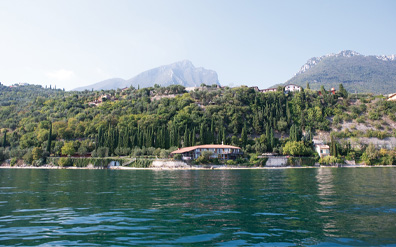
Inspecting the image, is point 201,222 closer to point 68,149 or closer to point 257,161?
point 257,161

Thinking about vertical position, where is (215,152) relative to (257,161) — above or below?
above

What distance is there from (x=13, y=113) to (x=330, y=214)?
467ft

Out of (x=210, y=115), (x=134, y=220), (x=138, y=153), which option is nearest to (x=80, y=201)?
(x=134, y=220)

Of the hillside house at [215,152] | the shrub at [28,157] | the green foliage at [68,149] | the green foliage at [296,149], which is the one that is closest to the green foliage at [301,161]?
the green foliage at [296,149]

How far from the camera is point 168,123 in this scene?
9331 cm

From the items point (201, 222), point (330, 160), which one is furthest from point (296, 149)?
point (201, 222)

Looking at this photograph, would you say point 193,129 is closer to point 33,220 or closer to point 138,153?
point 138,153

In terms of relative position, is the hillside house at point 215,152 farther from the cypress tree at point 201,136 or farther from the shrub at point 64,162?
the shrub at point 64,162

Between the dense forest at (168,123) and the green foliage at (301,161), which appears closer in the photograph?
the green foliage at (301,161)

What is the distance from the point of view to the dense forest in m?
79.6

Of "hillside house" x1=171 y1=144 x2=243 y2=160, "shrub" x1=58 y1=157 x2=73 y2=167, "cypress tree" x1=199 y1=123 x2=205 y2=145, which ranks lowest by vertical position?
"shrub" x1=58 y1=157 x2=73 y2=167

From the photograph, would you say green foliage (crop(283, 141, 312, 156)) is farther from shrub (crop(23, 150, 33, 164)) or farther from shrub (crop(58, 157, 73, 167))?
shrub (crop(23, 150, 33, 164))

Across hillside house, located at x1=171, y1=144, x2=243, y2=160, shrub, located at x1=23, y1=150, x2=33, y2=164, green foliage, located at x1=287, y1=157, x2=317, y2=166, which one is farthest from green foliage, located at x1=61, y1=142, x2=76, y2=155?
green foliage, located at x1=287, y1=157, x2=317, y2=166

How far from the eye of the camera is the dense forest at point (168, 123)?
7962 centimetres
